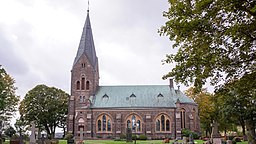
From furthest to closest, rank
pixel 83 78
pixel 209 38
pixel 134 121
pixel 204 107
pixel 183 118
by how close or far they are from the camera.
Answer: pixel 204 107 < pixel 83 78 < pixel 134 121 < pixel 183 118 < pixel 209 38

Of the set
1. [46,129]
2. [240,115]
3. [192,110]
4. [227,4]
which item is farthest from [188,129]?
[227,4]

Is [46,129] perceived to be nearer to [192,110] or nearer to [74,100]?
[74,100]

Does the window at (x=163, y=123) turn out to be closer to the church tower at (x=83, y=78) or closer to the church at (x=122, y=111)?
the church at (x=122, y=111)

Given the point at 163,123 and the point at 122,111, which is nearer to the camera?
the point at 163,123

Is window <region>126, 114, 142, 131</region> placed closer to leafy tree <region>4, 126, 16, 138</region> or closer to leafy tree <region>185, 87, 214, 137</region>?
leafy tree <region>185, 87, 214, 137</region>

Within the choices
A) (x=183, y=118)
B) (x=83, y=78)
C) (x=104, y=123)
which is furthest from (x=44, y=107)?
(x=183, y=118)

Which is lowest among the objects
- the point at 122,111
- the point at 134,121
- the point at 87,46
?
the point at 134,121

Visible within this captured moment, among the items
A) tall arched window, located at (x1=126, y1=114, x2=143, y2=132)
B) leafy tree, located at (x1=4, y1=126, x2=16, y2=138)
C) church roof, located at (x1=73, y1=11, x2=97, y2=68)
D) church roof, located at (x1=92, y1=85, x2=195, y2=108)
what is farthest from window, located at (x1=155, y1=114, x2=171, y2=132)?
leafy tree, located at (x1=4, y1=126, x2=16, y2=138)

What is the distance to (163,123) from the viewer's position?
50.1 meters

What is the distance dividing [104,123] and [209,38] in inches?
1641

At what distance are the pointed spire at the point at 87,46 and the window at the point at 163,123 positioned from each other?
14929 mm

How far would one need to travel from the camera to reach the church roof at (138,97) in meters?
51.0

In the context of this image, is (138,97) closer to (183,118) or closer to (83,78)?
(183,118)

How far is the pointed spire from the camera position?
2125 inches
